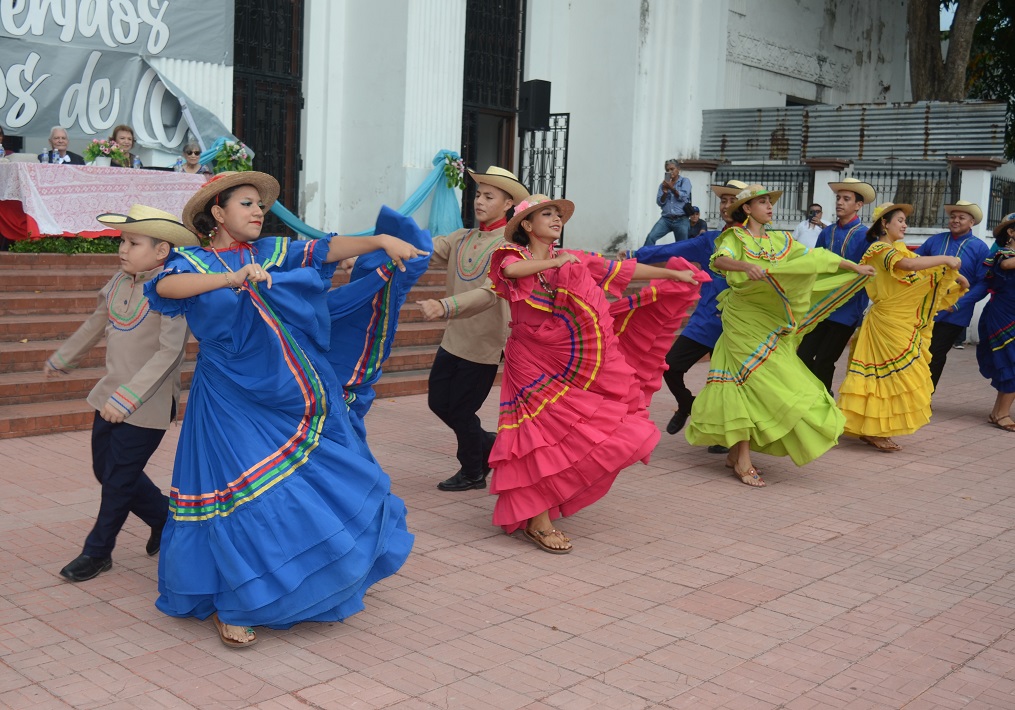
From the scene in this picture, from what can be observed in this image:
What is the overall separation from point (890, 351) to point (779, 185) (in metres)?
11.1

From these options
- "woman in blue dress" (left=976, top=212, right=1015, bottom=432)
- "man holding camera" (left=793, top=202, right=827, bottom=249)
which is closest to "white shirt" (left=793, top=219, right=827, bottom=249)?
"man holding camera" (left=793, top=202, right=827, bottom=249)

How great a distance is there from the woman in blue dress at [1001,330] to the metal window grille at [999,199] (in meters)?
7.79

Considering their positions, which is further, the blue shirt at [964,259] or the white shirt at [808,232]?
the white shirt at [808,232]

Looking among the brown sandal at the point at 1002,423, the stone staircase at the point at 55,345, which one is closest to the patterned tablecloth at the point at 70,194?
the stone staircase at the point at 55,345

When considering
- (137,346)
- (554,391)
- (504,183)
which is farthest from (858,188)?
(137,346)

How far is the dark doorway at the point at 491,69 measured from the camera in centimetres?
1700

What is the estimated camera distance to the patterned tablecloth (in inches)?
402

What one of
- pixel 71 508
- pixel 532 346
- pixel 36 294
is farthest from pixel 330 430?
pixel 36 294

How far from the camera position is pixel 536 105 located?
55.4ft

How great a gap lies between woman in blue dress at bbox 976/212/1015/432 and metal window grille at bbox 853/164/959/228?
23.8ft

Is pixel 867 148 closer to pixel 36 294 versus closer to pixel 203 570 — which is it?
pixel 36 294

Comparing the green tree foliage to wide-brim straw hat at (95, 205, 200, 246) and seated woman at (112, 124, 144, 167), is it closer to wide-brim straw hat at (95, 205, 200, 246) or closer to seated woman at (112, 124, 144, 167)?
seated woman at (112, 124, 144, 167)

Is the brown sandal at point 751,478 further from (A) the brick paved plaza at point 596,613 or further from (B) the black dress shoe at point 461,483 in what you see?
(B) the black dress shoe at point 461,483

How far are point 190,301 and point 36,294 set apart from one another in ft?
19.7
